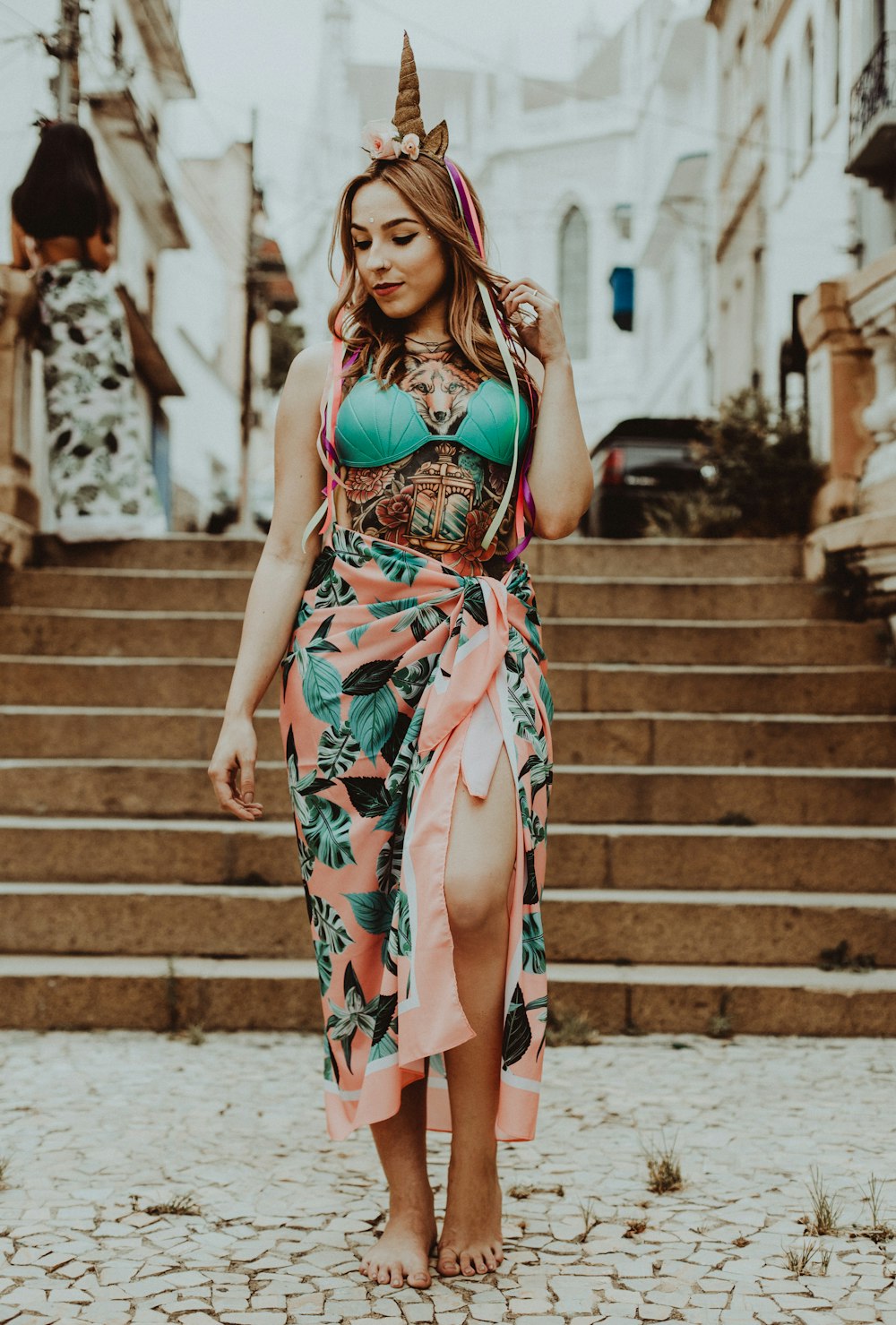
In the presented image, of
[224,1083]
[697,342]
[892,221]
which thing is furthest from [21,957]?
[697,342]

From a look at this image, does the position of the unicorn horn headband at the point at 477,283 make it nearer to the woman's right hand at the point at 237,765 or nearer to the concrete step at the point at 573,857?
the woman's right hand at the point at 237,765

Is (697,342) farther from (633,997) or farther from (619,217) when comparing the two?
(633,997)

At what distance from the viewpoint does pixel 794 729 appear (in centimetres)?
569

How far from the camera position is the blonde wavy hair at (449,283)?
271 cm

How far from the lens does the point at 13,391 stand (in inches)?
291

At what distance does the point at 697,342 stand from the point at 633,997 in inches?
932

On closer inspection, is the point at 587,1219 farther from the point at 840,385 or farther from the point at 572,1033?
the point at 840,385

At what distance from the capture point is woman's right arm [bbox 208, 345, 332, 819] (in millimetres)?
Answer: 2725

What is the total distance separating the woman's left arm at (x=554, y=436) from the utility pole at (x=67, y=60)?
9.20m

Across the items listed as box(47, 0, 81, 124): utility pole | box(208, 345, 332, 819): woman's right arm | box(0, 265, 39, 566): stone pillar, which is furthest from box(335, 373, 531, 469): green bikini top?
box(47, 0, 81, 124): utility pole

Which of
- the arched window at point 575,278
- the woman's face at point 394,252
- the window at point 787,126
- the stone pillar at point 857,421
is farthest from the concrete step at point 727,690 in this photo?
the arched window at point 575,278

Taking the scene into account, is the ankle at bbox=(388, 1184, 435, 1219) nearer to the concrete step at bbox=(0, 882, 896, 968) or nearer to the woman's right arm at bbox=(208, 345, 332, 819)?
the woman's right arm at bbox=(208, 345, 332, 819)

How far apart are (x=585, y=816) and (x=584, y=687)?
79 cm

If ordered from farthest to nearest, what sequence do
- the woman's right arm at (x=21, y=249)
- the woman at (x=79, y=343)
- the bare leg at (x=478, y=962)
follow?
the woman's right arm at (x=21, y=249) → the woman at (x=79, y=343) → the bare leg at (x=478, y=962)
